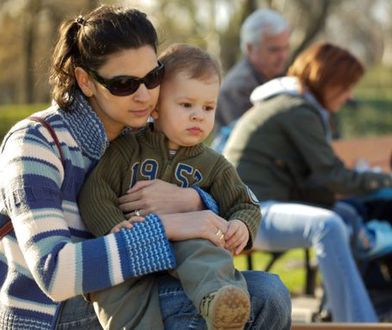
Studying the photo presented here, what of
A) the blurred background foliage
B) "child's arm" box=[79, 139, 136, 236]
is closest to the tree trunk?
the blurred background foliage

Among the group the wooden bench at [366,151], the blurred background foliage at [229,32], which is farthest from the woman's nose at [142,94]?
the blurred background foliage at [229,32]

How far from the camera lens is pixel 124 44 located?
2.75 meters

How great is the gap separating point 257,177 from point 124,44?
3004 mm

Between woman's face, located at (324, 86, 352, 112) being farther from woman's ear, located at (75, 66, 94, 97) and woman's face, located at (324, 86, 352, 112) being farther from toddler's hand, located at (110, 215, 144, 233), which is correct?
toddler's hand, located at (110, 215, 144, 233)

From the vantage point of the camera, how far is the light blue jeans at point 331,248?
207 inches

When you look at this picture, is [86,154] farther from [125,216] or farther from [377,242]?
[377,242]

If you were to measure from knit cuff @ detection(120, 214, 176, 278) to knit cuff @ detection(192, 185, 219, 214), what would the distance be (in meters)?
0.22

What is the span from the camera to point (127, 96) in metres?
2.78

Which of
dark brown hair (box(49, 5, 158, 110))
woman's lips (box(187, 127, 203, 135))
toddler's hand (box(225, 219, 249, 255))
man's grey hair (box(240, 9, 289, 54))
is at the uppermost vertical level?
dark brown hair (box(49, 5, 158, 110))

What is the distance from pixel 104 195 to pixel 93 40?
1.38 feet

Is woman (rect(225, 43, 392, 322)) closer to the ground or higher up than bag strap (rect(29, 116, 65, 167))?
closer to the ground

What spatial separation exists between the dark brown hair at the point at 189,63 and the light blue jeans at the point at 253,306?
1.90 feet

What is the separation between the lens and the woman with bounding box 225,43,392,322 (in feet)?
17.5

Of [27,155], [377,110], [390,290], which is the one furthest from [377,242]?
[377,110]
